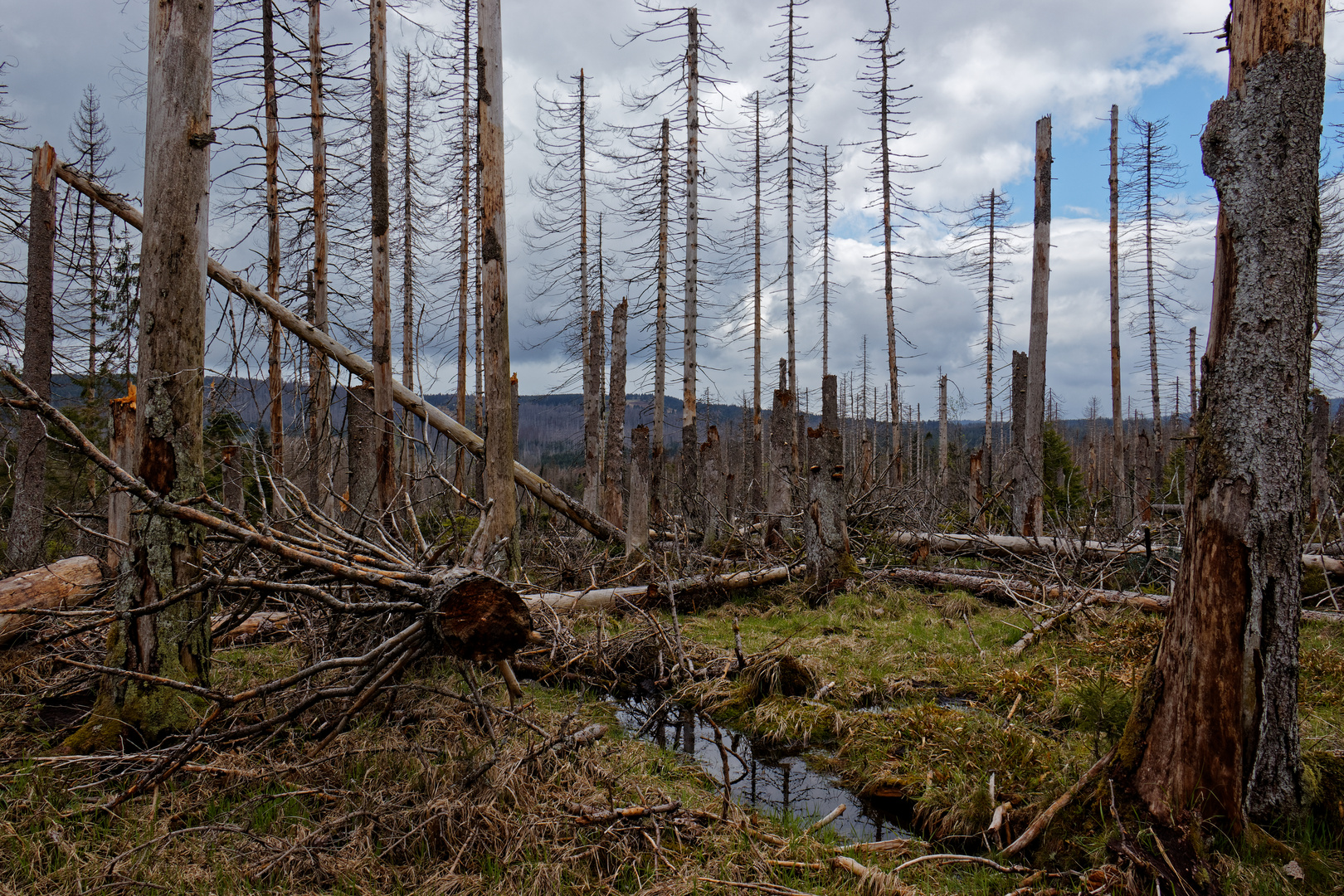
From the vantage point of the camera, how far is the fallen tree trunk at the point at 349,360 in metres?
5.20

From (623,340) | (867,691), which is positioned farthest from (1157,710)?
(623,340)

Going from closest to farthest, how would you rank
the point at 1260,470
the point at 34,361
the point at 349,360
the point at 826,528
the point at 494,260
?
1. the point at 1260,470
2. the point at 494,260
3. the point at 349,360
4. the point at 34,361
5. the point at 826,528

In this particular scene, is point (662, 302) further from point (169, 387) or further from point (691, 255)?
point (169, 387)

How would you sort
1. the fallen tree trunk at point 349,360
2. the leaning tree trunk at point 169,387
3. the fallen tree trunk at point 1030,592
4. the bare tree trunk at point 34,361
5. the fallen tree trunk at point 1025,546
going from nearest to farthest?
1. the leaning tree trunk at point 169,387
2. the fallen tree trunk at point 349,360
3. the fallen tree trunk at point 1030,592
4. the fallen tree trunk at point 1025,546
5. the bare tree trunk at point 34,361

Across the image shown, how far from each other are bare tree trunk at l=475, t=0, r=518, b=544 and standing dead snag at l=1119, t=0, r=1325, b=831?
16.5ft

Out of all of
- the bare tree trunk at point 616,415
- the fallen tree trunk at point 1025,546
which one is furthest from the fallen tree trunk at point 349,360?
the fallen tree trunk at point 1025,546

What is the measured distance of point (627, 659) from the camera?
6.50m

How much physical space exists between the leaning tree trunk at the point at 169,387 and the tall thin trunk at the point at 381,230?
4057 mm

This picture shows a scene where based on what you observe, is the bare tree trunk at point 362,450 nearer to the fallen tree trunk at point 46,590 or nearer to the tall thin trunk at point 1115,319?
the fallen tree trunk at point 46,590

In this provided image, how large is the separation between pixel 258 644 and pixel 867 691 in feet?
17.4

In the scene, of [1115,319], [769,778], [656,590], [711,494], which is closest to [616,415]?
[711,494]

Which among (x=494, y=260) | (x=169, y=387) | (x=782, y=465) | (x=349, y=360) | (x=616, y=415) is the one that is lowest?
(x=782, y=465)

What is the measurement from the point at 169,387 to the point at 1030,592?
894cm

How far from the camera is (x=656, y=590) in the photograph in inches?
316
